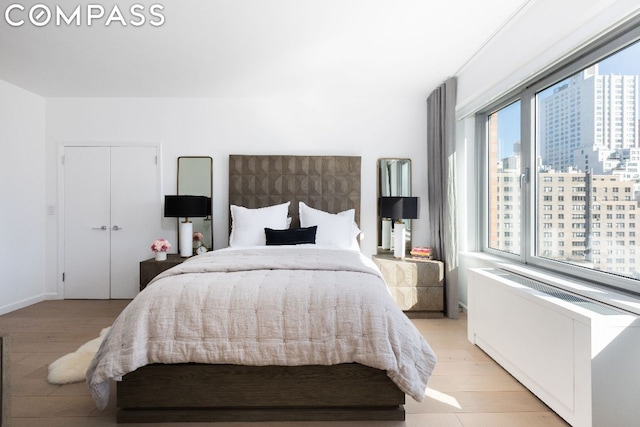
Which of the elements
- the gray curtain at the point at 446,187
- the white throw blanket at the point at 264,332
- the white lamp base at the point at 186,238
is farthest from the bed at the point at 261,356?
the white lamp base at the point at 186,238

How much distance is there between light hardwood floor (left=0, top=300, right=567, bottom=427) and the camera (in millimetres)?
1980

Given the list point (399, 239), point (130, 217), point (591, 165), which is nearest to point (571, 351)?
point (591, 165)

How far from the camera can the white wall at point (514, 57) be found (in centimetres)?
210

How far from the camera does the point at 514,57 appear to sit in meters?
2.88

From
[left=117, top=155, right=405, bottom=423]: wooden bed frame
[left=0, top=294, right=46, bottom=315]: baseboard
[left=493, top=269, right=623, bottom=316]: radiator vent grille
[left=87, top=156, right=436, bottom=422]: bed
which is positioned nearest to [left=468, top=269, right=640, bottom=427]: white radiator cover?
[left=493, top=269, right=623, bottom=316]: radiator vent grille

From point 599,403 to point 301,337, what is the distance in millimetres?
1382

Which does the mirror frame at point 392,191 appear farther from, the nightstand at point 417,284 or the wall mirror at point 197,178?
the wall mirror at point 197,178

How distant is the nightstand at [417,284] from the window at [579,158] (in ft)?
2.32

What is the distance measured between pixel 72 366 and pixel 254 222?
194 centimetres

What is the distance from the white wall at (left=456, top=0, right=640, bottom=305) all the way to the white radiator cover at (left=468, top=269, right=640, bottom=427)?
3.63 feet

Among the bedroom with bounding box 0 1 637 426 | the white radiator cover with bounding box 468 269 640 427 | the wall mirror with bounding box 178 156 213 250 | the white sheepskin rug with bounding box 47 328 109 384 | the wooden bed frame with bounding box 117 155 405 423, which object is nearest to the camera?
the white radiator cover with bounding box 468 269 640 427

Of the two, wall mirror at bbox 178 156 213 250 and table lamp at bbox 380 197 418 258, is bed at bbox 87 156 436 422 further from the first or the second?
wall mirror at bbox 178 156 213 250

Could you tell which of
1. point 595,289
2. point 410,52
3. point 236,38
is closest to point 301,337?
point 595,289

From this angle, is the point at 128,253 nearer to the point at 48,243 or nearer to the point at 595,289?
the point at 48,243
